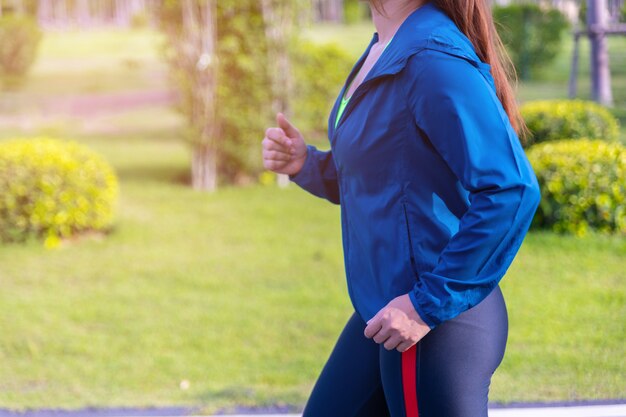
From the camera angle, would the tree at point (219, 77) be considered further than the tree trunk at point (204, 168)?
No

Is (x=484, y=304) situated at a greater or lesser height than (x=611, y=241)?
greater

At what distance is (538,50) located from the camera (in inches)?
654

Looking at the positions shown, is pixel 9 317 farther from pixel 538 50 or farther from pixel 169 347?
pixel 538 50

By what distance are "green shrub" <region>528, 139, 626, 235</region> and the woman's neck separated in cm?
453

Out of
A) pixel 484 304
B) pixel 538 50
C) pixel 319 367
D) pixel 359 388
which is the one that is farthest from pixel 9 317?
pixel 538 50

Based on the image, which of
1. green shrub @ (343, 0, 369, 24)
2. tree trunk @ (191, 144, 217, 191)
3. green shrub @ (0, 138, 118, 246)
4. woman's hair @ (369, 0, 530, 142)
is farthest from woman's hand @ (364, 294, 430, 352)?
green shrub @ (343, 0, 369, 24)

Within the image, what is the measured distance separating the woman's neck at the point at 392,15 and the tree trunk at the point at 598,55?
9559 millimetres

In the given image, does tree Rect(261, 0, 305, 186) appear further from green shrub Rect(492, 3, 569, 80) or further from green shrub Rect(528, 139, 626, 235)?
green shrub Rect(492, 3, 569, 80)

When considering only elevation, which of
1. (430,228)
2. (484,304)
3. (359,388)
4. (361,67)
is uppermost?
(361,67)

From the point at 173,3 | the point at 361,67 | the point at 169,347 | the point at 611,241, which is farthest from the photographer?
the point at 173,3

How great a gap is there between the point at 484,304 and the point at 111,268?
4699mm

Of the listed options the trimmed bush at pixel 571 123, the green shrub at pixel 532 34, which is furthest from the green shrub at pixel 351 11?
the trimmed bush at pixel 571 123

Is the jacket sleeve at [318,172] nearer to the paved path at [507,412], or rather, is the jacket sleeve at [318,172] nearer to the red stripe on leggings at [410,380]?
the red stripe on leggings at [410,380]

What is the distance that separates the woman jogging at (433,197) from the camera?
5.50 feet
